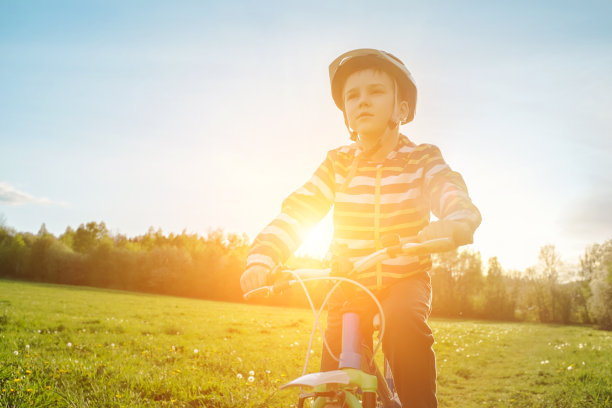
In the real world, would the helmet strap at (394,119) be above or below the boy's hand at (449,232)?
above

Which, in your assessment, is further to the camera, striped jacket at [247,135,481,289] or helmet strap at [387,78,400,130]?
helmet strap at [387,78,400,130]

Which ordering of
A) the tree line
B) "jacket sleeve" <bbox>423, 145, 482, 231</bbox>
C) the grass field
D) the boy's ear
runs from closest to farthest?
"jacket sleeve" <bbox>423, 145, 482, 231</bbox>, the boy's ear, the grass field, the tree line

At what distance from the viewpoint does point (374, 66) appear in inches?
108

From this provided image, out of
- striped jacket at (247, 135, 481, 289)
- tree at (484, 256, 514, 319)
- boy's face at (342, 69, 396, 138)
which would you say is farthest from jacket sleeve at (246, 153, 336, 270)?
tree at (484, 256, 514, 319)

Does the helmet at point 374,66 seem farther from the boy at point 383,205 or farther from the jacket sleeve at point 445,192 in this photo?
the jacket sleeve at point 445,192

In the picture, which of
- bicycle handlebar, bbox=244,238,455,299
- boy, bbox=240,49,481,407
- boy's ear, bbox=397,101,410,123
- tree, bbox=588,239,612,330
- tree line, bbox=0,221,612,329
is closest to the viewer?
bicycle handlebar, bbox=244,238,455,299

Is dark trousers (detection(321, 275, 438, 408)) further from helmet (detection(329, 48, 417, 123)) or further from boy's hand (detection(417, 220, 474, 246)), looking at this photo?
helmet (detection(329, 48, 417, 123))

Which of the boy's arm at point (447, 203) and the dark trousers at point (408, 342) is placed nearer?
the boy's arm at point (447, 203)

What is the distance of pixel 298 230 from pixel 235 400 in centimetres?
302

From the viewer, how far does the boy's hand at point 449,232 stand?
1718 mm

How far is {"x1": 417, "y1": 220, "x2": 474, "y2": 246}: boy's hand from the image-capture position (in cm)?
172

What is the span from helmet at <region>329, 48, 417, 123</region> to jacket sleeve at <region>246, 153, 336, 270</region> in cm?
59

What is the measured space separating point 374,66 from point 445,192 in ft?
3.48

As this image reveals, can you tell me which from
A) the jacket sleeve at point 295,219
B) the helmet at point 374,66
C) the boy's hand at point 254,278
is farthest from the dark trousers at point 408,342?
the helmet at point 374,66
